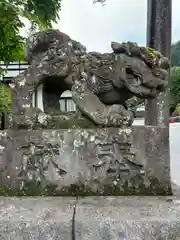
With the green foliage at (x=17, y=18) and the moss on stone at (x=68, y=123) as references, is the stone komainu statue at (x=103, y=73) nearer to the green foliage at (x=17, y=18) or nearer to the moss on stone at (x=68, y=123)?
the moss on stone at (x=68, y=123)

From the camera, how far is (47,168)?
6.09 feet

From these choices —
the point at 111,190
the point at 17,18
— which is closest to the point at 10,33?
the point at 17,18

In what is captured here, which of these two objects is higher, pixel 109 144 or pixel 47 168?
pixel 109 144

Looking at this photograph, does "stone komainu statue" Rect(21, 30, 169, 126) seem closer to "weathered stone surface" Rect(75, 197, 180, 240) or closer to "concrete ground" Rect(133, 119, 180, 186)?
"weathered stone surface" Rect(75, 197, 180, 240)

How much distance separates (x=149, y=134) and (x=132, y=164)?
24 centimetres

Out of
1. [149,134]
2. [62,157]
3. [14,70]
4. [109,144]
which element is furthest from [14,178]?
[14,70]

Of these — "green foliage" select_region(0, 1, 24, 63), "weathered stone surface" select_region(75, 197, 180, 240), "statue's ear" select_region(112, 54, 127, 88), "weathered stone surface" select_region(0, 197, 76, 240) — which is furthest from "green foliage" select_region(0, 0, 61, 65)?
"weathered stone surface" select_region(75, 197, 180, 240)

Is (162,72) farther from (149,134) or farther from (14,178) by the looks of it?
(14,178)

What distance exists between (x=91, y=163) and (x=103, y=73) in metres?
0.68

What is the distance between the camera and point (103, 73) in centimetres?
199

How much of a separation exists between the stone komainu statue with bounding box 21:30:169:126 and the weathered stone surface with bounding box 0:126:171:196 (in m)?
0.15

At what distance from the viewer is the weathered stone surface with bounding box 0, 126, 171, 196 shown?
1836 mm

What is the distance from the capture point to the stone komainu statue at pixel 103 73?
1906mm

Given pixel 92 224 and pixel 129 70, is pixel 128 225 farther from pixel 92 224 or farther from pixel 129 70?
pixel 129 70
